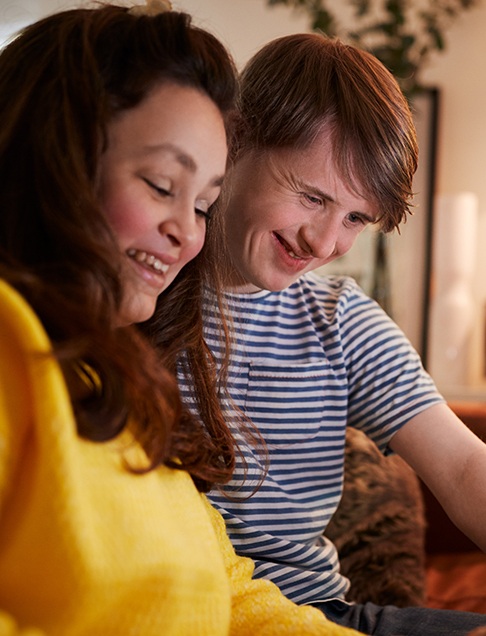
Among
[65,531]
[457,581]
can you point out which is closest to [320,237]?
[65,531]

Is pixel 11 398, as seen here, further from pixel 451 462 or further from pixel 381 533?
pixel 381 533

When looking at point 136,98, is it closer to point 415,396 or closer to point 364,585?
point 415,396

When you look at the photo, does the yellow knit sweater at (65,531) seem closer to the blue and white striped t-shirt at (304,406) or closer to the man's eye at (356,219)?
the blue and white striped t-shirt at (304,406)

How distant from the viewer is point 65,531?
74 centimetres

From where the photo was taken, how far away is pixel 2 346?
2.54 ft

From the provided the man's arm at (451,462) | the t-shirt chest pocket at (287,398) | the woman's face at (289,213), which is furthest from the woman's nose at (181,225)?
the man's arm at (451,462)

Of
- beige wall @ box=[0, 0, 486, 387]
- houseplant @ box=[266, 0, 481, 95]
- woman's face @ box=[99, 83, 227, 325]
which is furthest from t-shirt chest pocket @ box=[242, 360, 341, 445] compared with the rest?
beige wall @ box=[0, 0, 486, 387]

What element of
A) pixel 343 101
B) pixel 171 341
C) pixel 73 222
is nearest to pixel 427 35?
pixel 343 101

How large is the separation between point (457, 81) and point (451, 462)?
2.94 meters

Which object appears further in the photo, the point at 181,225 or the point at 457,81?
the point at 457,81

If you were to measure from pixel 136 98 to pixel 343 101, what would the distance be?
413 millimetres

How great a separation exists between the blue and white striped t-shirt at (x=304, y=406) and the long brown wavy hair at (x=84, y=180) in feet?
1.14

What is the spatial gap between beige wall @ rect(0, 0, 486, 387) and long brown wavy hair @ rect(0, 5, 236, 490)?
2.89 metres

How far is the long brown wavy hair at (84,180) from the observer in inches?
33.1
